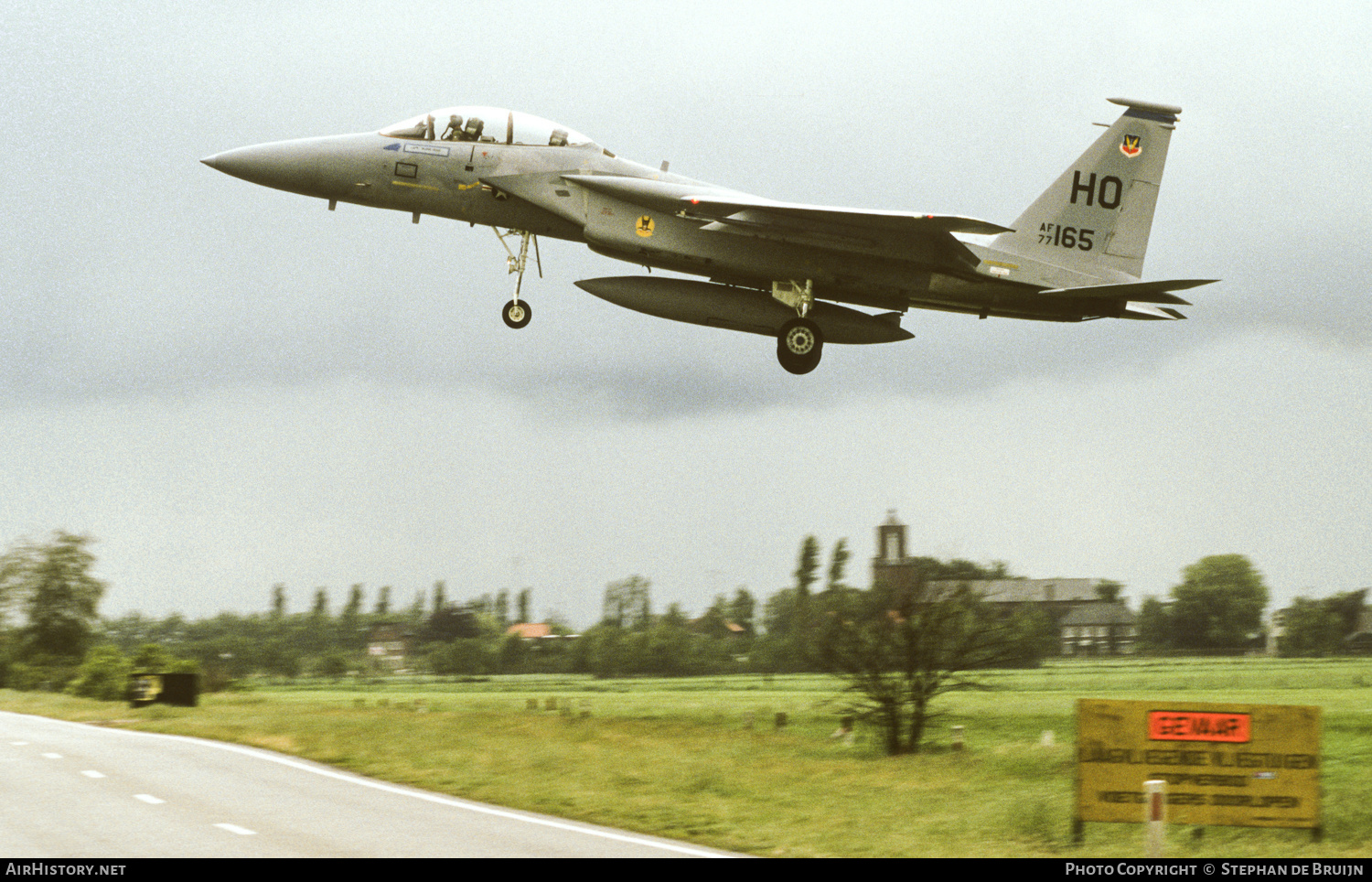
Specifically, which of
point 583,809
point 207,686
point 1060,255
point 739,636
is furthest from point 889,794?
point 739,636

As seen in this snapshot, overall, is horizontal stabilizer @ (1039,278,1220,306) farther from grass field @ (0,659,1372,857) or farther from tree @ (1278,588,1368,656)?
tree @ (1278,588,1368,656)

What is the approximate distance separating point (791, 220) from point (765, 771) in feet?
49.2

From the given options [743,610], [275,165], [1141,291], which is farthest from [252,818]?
[743,610]

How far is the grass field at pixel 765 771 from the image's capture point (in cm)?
1709

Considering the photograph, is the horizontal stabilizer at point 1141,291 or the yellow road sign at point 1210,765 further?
the horizontal stabilizer at point 1141,291

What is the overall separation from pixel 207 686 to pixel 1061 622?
224ft

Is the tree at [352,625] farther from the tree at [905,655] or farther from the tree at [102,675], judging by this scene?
the tree at [905,655]

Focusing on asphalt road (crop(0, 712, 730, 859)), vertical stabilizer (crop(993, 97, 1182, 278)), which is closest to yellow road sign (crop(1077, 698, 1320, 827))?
asphalt road (crop(0, 712, 730, 859))

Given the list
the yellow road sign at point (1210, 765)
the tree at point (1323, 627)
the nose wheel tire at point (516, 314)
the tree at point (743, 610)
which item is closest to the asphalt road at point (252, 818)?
the yellow road sign at point (1210, 765)

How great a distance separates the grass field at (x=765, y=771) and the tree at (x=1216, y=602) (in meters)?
39.4

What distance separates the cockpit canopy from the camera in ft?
71.0

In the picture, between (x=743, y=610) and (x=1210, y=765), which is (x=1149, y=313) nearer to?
(x=1210, y=765)

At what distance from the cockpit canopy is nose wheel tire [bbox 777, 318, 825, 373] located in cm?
465

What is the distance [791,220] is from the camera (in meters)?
21.0
